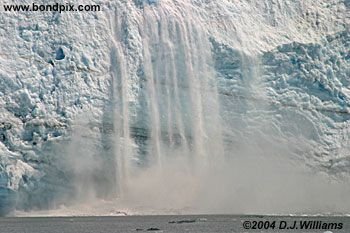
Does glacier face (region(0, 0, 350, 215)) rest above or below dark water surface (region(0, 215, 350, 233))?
above

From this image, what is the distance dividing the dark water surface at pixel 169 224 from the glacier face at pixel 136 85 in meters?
1.54

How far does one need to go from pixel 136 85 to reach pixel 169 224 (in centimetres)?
736

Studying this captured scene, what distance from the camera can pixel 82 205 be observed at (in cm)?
4894

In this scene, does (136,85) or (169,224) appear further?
(136,85)

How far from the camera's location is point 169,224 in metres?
48.8

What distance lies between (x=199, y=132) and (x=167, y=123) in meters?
1.71

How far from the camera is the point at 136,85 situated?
51.8 meters

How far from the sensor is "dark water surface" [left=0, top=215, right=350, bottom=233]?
44750 mm

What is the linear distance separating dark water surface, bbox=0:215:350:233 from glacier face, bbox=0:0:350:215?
5.05 feet

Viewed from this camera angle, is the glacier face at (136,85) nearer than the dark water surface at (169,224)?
No

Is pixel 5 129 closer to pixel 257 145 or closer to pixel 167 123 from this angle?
pixel 167 123

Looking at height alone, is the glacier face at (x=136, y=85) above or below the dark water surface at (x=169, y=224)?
above

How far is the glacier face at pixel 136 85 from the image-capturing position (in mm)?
48875

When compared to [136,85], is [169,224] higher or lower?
lower
